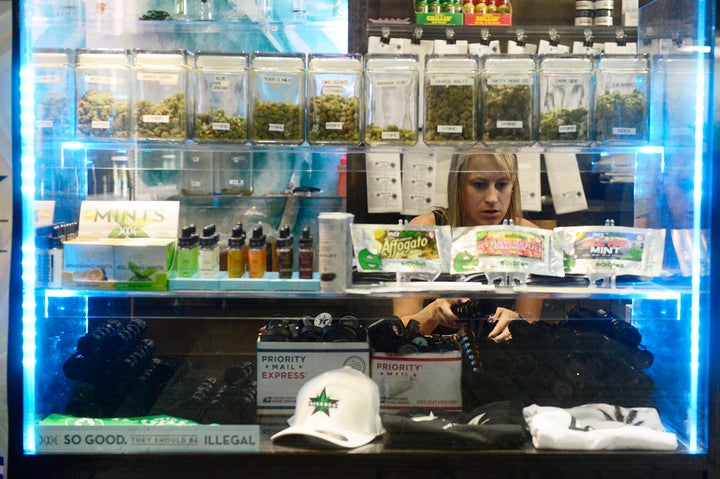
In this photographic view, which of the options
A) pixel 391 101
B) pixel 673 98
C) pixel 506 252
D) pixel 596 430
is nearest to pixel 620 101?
pixel 673 98

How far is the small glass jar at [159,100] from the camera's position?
7.61ft

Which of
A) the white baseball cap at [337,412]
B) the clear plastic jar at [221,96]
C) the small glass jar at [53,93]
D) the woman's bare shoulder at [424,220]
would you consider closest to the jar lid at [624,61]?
the woman's bare shoulder at [424,220]

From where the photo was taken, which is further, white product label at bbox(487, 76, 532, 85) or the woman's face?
the woman's face

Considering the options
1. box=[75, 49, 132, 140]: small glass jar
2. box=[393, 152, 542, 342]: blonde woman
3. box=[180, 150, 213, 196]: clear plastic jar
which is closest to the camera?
box=[75, 49, 132, 140]: small glass jar

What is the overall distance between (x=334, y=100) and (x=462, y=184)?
52 centimetres

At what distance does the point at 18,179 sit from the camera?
2082 millimetres

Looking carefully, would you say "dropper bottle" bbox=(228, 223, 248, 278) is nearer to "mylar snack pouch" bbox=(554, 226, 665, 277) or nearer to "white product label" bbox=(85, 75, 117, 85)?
"white product label" bbox=(85, 75, 117, 85)

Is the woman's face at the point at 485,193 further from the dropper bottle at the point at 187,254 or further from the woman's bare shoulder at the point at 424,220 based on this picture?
the dropper bottle at the point at 187,254

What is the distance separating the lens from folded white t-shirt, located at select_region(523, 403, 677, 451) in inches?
85.7

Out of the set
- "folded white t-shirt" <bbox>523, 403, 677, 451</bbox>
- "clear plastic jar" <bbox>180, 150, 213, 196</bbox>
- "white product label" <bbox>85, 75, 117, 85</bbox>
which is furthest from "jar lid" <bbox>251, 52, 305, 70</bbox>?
"folded white t-shirt" <bbox>523, 403, 677, 451</bbox>

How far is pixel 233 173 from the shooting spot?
2447 millimetres

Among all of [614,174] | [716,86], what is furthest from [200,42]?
[716,86]

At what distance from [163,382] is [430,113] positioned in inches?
47.9

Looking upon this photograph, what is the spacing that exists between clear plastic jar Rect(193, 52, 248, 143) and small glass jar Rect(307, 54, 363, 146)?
0.20 meters
